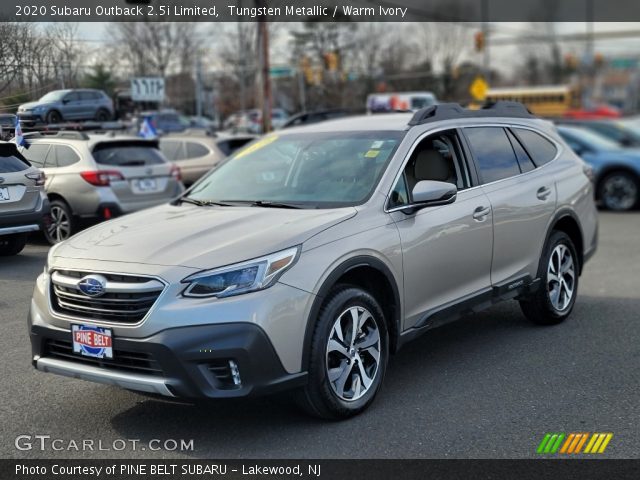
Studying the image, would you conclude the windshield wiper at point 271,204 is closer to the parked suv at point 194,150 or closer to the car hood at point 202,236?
the car hood at point 202,236

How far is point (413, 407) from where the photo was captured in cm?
475

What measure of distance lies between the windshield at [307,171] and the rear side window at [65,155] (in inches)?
107

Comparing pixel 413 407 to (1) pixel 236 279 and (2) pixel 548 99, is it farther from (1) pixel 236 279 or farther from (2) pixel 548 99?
(2) pixel 548 99

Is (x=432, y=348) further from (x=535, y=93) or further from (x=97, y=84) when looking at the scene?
(x=535, y=93)

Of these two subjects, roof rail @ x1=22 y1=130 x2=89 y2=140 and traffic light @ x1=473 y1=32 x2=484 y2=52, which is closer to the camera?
roof rail @ x1=22 y1=130 x2=89 y2=140

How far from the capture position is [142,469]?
153 inches

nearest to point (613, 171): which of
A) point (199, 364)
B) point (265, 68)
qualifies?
point (265, 68)

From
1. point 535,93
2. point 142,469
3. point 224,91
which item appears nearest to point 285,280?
point 142,469

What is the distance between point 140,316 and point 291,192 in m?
1.63

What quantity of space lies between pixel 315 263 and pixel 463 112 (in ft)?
7.87

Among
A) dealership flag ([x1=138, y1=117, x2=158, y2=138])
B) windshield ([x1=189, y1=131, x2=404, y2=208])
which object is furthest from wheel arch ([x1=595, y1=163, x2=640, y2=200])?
windshield ([x1=189, y1=131, x2=404, y2=208])

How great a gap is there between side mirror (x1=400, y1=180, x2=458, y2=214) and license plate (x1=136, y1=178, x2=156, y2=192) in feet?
18.0

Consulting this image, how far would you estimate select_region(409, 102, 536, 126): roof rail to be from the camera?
18.5ft

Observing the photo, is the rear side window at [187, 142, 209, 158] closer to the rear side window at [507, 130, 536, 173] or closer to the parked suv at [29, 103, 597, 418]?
the parked suv at [29, 103, 597, 418]
